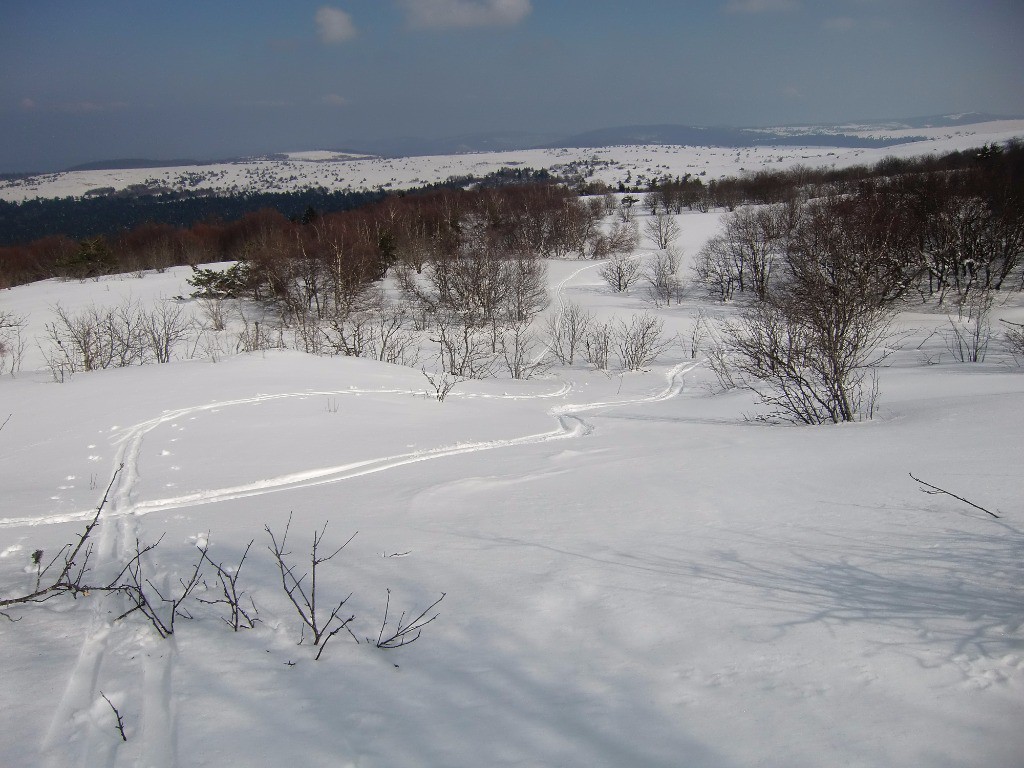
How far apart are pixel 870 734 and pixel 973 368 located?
16665 millimetres

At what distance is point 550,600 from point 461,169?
15775 centimetres

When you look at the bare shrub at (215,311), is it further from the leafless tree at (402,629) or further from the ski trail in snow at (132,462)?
the leafless tree at (402,629)

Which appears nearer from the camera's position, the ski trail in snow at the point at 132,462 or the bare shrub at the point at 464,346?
the ski trail in snow at the point at 132,462

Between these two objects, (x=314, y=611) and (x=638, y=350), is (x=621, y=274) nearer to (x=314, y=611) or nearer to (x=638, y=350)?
(x=638, y=350)

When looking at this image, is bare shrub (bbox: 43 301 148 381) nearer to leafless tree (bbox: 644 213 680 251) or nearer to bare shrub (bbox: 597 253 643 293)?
bare shrub (bbox: 597 253 643 293)

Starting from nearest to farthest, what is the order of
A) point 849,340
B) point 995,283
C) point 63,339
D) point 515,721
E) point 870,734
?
point 870,734 → point 515,721 → point 849,340 → point 63,339 → point 995,283

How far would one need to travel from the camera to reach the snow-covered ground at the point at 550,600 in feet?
7.85

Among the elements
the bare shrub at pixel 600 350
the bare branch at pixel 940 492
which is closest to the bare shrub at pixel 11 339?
the bare shrub at pixel 600 350

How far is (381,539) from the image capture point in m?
4.89

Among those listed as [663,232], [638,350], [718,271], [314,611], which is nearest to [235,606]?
[314,611]

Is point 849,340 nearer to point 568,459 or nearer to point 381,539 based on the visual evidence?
point 568,459

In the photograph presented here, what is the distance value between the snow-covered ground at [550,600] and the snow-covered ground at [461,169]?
115m

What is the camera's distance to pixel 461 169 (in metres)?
150

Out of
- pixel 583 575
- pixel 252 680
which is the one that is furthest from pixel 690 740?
pixel 252 680
